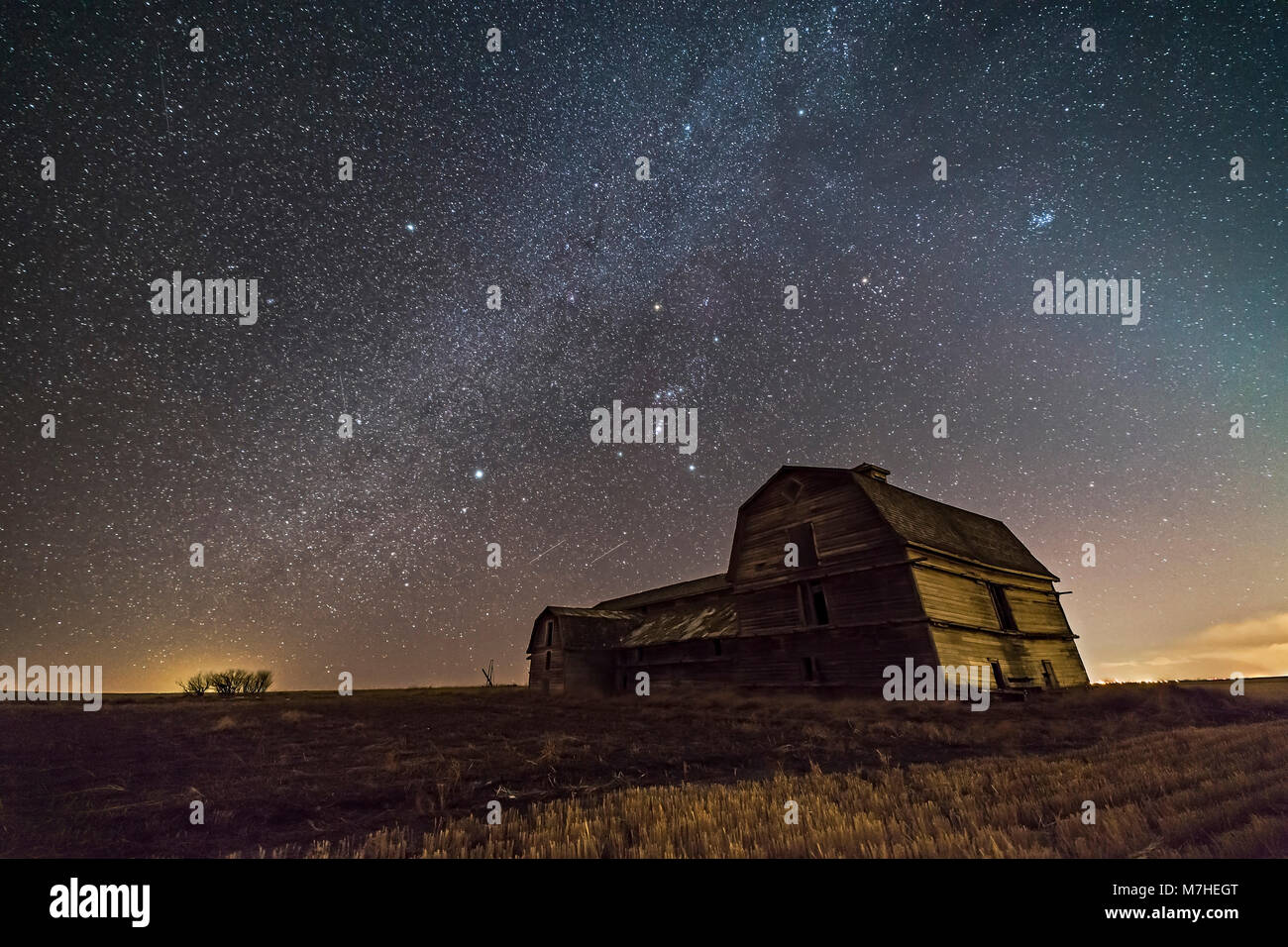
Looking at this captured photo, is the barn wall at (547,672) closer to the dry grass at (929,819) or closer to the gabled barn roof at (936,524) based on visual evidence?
the gabled barn roof at (936,524)

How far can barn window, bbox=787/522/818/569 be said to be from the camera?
23734 millimetres

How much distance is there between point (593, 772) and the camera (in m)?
9.11

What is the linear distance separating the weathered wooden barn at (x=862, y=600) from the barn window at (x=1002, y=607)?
0.19ft

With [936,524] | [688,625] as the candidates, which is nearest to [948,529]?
[936,524]

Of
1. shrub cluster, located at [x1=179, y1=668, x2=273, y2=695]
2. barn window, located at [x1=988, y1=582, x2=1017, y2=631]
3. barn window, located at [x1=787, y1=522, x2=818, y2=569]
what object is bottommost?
shrub cluster, located at [x1=179, y1=668, x2=273, y2=695]

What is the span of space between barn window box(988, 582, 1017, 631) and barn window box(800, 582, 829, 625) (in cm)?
807

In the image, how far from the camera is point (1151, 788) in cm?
535

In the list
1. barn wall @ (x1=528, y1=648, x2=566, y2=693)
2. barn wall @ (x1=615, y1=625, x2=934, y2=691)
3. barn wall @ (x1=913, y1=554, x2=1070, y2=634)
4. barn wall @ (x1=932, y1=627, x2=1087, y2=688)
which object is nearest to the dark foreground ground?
barn wall @ (x1=932, y1=627, x2=1087, y2=688)

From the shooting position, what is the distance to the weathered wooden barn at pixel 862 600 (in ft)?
67.9

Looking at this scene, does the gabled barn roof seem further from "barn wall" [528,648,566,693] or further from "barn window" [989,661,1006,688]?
"barn wall" [528,648,566,693]

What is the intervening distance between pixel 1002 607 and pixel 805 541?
986cm

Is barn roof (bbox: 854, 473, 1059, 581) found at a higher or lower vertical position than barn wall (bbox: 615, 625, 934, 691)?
higher
